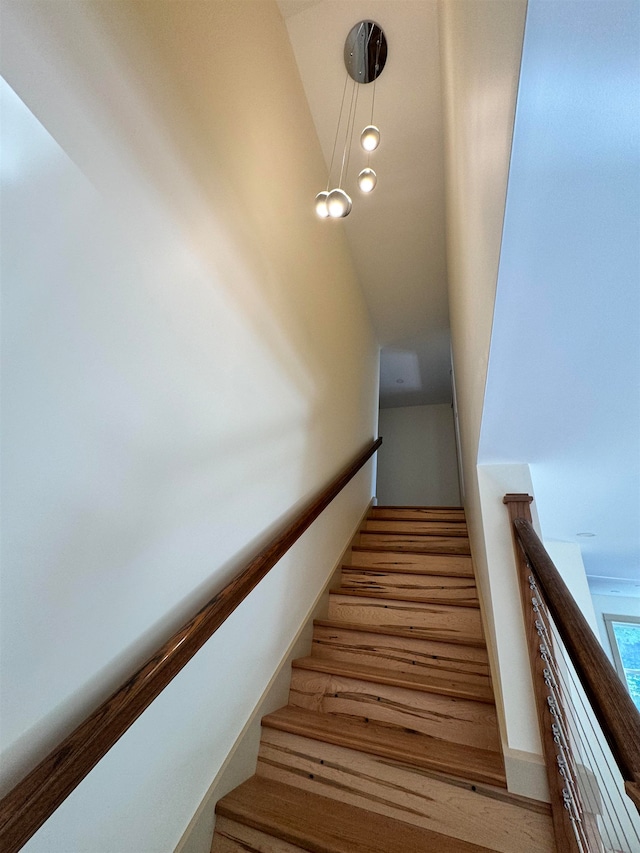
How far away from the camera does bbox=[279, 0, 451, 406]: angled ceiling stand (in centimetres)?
207

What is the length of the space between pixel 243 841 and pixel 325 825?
10.3 inches

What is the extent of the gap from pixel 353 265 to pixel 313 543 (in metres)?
2.67

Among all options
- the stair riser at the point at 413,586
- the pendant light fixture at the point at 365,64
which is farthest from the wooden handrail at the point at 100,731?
the pendant light fixture at the point at 365,64

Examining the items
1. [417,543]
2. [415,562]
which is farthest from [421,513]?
[415,562]

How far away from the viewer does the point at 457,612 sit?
2068mm

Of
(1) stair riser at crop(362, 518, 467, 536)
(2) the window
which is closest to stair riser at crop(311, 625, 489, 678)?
(1) stair riser at crop(362, 518, 467, 536)

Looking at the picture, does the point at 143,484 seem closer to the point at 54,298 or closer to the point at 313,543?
the point at 54,298

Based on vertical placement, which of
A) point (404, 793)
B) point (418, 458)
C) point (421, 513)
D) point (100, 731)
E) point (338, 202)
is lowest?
point (404, 793)

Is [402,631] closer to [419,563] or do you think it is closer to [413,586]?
[413,586]

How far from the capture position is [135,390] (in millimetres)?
1000

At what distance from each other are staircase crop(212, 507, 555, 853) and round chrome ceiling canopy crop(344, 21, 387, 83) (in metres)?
3.16

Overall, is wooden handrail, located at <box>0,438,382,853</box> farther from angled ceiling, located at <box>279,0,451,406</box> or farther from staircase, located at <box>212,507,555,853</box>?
angled ceiling, located at <box>279,0,451,406</box>

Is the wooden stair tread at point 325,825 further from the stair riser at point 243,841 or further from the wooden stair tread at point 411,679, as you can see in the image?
the wooden stair tread at point 411,679

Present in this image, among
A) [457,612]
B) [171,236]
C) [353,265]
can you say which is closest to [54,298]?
[171,236]
